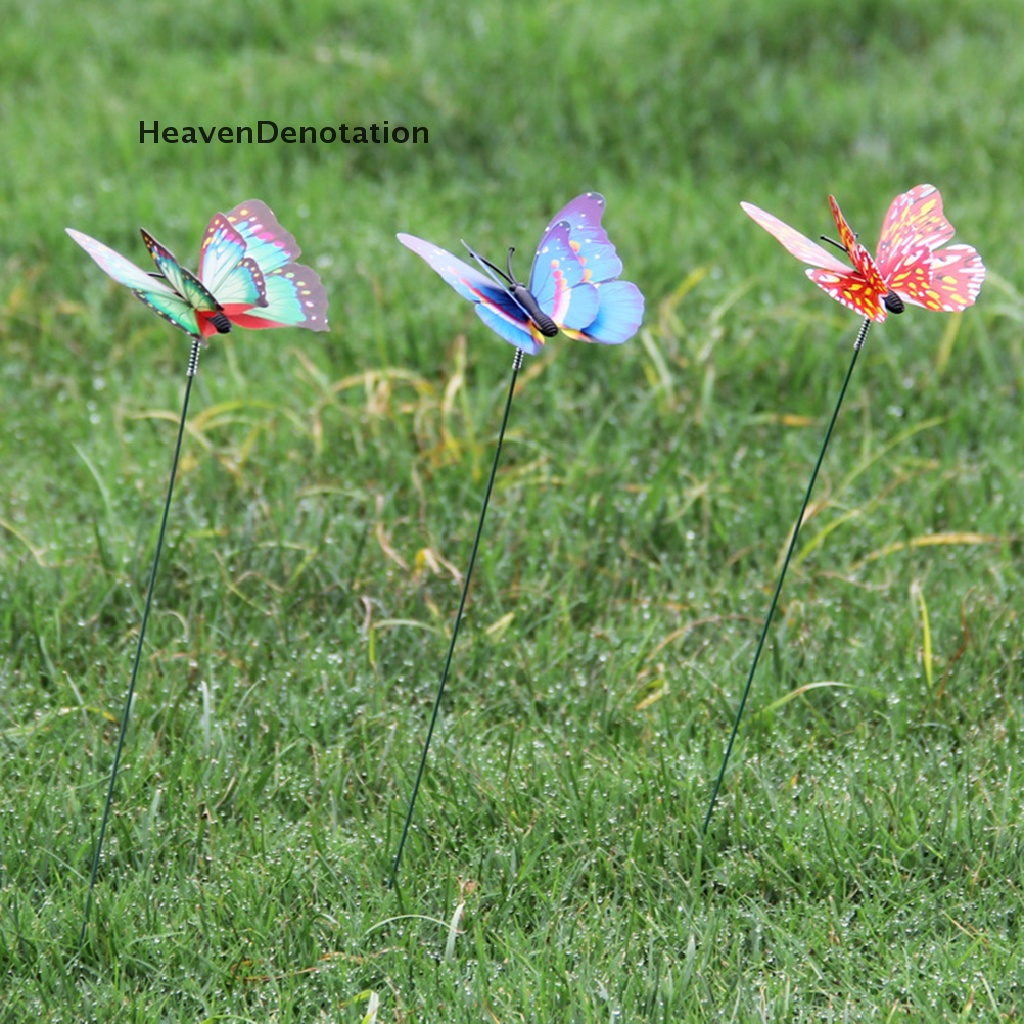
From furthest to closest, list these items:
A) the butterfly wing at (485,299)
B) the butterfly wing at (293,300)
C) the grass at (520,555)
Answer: the grass at (520,555) < the butterfly wing at (293,300) < the butterfly wing at (485,299)

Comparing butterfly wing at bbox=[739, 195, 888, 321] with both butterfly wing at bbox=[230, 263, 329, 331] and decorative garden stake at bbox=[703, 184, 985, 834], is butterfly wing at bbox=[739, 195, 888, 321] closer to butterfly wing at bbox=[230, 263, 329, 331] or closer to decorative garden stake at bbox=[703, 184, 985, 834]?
decorative garden stake at bbox=[703, 184, 985, 834]

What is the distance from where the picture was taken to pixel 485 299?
1.80 meters

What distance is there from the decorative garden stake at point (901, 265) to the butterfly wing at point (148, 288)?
81cm

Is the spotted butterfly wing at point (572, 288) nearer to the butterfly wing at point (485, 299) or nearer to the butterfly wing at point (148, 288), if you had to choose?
the butterfly wing at point (485, 299)

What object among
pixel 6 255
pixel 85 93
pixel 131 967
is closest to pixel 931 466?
pixel 131 967

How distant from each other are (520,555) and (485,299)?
1.17 meters

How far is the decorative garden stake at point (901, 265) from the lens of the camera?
1.86m

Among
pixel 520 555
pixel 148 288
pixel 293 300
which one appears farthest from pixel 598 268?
pixel 520 555

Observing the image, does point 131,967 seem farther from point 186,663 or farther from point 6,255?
point 6,255

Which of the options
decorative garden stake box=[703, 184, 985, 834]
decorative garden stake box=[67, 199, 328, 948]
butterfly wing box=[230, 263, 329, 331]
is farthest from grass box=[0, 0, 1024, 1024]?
butterfly wing box=[230, 263, 329, 331]

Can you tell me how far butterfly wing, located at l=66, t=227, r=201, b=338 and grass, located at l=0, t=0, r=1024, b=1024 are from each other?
0.78 m

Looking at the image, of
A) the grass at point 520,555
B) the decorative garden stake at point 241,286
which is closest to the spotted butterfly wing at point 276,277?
the decorative garden stake at point 241,286

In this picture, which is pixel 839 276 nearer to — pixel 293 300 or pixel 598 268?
pixel 598 268

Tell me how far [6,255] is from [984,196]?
10.1ft
